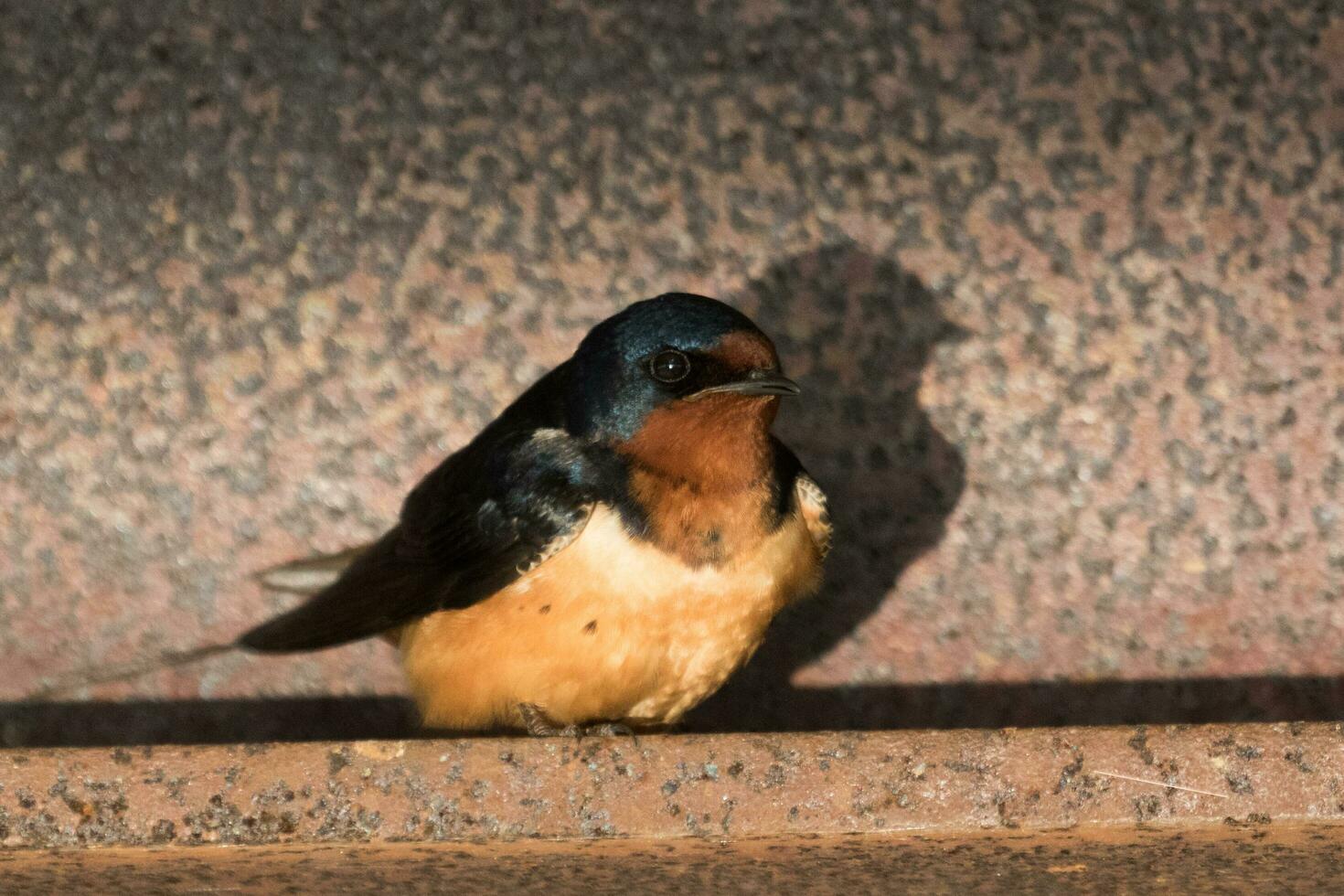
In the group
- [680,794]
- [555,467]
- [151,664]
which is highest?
[555,467]

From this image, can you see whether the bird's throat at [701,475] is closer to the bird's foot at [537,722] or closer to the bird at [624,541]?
the bird at [624,541]

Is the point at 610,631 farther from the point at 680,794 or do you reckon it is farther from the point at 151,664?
the point at 151,664

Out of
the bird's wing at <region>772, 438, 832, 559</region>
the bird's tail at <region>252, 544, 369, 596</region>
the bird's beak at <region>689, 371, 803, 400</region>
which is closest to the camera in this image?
Result: the bird's beak at <region>689, 371, 803, 400</region>

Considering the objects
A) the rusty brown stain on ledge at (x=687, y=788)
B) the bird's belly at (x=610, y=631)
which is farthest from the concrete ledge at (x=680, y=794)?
the bird's belly at (x=610, y=631)

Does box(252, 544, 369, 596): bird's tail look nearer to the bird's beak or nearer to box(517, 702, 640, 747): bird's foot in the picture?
box(517, 702, 640, 747): bird's foot

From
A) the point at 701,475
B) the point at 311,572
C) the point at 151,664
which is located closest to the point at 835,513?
the point at 701,475

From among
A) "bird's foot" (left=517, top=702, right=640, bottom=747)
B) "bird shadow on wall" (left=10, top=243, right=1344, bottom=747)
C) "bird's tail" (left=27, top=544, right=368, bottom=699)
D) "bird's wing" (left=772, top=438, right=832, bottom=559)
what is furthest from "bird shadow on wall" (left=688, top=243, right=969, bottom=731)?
"bird's tail" (left=27, top=544, right=368, bottom=699)

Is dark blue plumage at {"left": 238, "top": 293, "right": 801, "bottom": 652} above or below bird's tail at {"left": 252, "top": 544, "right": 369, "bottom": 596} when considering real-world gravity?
above

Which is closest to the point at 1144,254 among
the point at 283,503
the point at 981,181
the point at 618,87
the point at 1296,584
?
the point at 981,181
